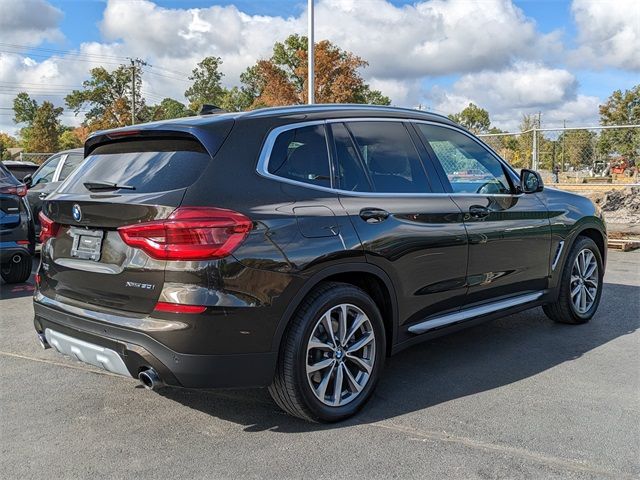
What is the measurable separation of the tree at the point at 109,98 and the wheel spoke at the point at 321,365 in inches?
2272

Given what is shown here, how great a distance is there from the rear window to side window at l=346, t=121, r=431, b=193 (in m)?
1.00

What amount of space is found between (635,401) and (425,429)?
1.48 meters

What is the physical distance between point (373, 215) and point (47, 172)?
8.77m

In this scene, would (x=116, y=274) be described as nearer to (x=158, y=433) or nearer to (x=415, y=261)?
(x=158, y=433)

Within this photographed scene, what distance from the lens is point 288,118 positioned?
355 centimetres

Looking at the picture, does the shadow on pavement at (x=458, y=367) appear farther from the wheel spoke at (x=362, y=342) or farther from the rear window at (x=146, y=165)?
the rear window at (x=146, y=165)

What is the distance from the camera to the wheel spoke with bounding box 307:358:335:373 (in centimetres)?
333

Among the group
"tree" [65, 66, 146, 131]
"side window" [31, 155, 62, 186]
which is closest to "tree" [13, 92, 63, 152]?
"tree" [65, 66, 146, 131]

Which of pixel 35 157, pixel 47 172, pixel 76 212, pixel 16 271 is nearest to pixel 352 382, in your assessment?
pixel 76 212

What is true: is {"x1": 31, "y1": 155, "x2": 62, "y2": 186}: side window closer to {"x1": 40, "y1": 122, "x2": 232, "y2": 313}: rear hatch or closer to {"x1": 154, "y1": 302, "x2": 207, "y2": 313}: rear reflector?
{"x1": 40, "y1": 122, "x2": 232, "y2": 313}: rear hatch

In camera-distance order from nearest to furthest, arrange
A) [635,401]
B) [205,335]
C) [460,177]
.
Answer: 1. [205,335]
2. [635,401]
3. [460,177]

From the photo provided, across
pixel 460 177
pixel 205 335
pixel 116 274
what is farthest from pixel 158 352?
pixel 460 177

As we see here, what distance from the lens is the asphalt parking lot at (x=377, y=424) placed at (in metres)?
2.98

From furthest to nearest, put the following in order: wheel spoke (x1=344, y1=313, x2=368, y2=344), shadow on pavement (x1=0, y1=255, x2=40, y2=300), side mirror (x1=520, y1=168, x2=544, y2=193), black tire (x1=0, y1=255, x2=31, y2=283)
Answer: black tire (x1=0, y1=255, x2=31, y2=283)
shadow on pavement (x1=0, y1=255, x2=40, y2=300)
side mirror (x1=520, y1=168, x2=544, y2=193)
wheel spoke (x1=344, y1=313, x2=368, y2=344)
